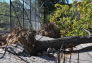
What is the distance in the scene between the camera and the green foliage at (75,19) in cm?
1396

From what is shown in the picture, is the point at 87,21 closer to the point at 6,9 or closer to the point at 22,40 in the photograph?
the point at 6,9

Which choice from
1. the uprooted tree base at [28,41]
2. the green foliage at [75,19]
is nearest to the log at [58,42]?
the uprooted tree base at [28,41]

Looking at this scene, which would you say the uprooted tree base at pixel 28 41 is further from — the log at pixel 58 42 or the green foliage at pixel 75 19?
the green foliage at pixel 75 19

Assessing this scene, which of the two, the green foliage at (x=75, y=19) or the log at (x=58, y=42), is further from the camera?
the green foliage at (x=75, y=19)

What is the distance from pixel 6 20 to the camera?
1574 cm

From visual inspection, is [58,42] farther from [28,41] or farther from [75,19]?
[75,19]

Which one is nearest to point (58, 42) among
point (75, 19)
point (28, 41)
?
point (28, 41)

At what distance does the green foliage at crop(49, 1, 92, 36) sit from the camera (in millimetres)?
13962

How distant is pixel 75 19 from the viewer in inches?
592

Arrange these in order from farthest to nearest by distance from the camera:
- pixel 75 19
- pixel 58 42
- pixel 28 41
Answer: pixel 75 19, pixel 58 42, pixel 28 41

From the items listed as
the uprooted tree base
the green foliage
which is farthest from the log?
the green foliage

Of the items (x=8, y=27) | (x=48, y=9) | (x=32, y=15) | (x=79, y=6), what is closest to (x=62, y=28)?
(x=79, y=6)

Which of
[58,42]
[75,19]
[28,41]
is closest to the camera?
[28,41]

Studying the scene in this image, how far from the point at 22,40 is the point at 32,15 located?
15265 mm
